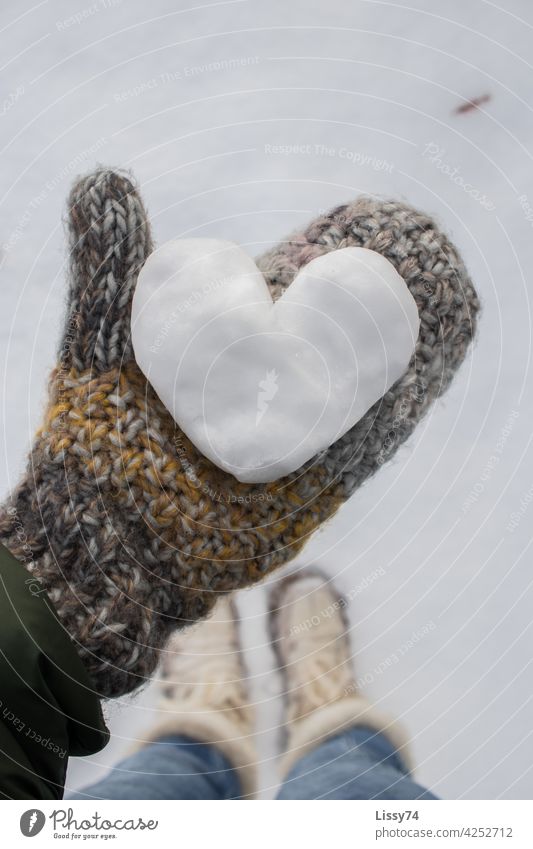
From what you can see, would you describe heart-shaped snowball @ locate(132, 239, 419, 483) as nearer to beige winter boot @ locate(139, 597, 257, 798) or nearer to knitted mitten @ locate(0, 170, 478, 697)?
knitted mitten @ locate(0, 170, 478, 697)

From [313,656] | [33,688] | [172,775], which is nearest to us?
[33,688]

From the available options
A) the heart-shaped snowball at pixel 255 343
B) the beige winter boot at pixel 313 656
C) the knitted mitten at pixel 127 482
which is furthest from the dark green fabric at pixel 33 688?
the beige winter boot at pixel 313 656

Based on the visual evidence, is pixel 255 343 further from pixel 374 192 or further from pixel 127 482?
pixel 374 192

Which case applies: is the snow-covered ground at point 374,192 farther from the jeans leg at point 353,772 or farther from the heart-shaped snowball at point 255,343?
the heart-shaped snowball at point 255,343

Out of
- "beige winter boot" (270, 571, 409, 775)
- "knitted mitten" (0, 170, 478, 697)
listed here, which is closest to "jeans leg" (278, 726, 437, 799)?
"beige winter boot" (270, 571, 409, 775)

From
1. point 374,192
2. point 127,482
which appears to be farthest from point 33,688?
point 374,192

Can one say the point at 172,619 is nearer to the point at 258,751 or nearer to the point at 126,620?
the point at 126,620
